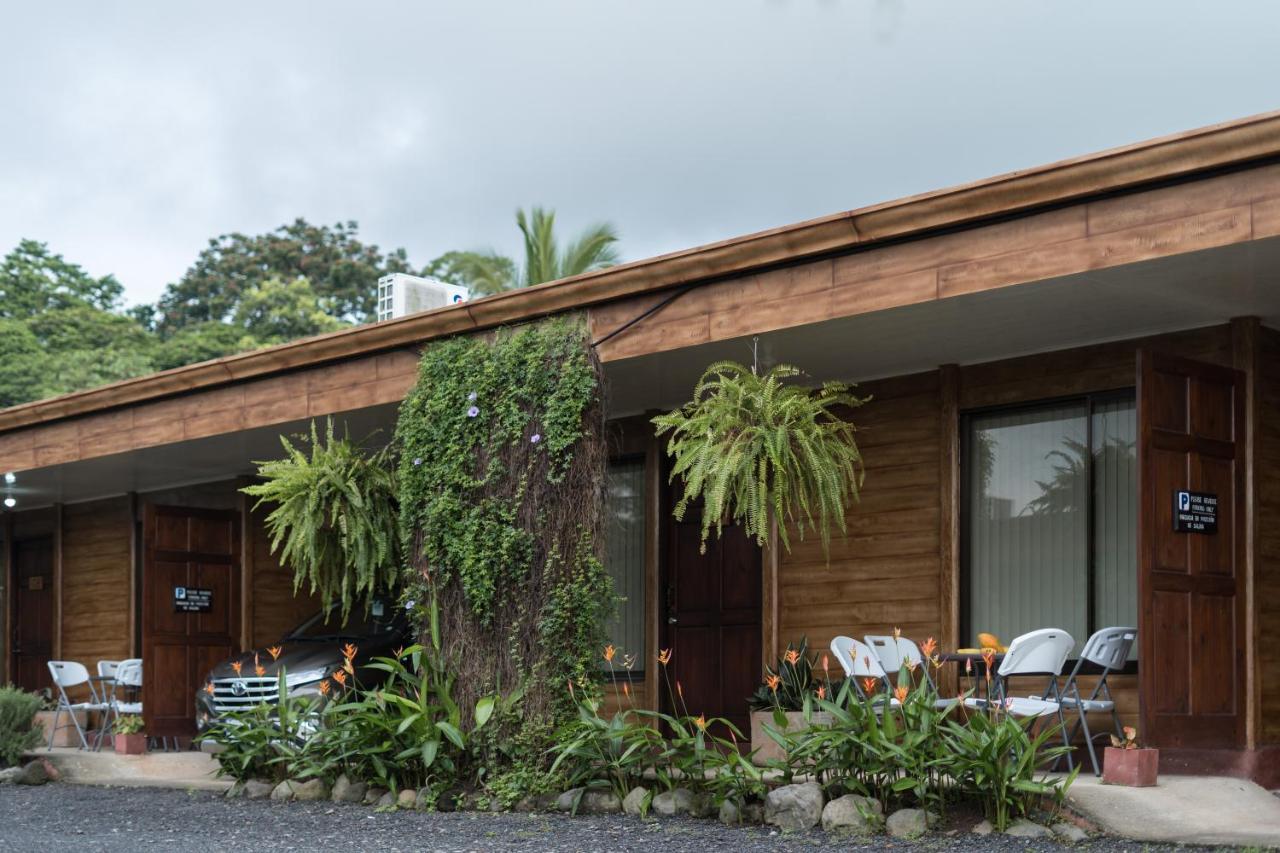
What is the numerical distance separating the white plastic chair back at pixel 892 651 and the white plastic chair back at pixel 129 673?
7.37 meters

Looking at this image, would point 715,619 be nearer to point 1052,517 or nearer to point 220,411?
point 1052,517

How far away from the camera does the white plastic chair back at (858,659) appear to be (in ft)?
26.8

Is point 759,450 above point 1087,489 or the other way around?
above

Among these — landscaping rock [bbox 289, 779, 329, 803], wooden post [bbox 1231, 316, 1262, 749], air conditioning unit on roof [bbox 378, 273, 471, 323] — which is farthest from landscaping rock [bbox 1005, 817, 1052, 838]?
air conditioning unit on roof [bbox 378, 273, 471, 323]

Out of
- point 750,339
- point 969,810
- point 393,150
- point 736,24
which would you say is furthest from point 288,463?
point 393,150

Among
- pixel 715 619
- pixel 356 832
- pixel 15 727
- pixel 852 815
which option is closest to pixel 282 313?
pixel 15 727

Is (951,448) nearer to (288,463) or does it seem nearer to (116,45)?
(288,463)

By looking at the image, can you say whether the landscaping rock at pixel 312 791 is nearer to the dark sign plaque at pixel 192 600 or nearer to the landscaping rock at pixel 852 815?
the landscaping rock at pixel 852 815

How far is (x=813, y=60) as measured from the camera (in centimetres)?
3406

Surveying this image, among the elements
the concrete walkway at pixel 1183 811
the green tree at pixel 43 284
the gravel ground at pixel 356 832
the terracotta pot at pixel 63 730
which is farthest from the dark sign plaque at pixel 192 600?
the green tree at pixel 43 284

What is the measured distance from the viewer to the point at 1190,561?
748cm

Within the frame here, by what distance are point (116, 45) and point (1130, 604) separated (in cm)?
2757

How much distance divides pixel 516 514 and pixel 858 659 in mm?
2108

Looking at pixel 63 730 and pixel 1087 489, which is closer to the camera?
pixel 1087 489
